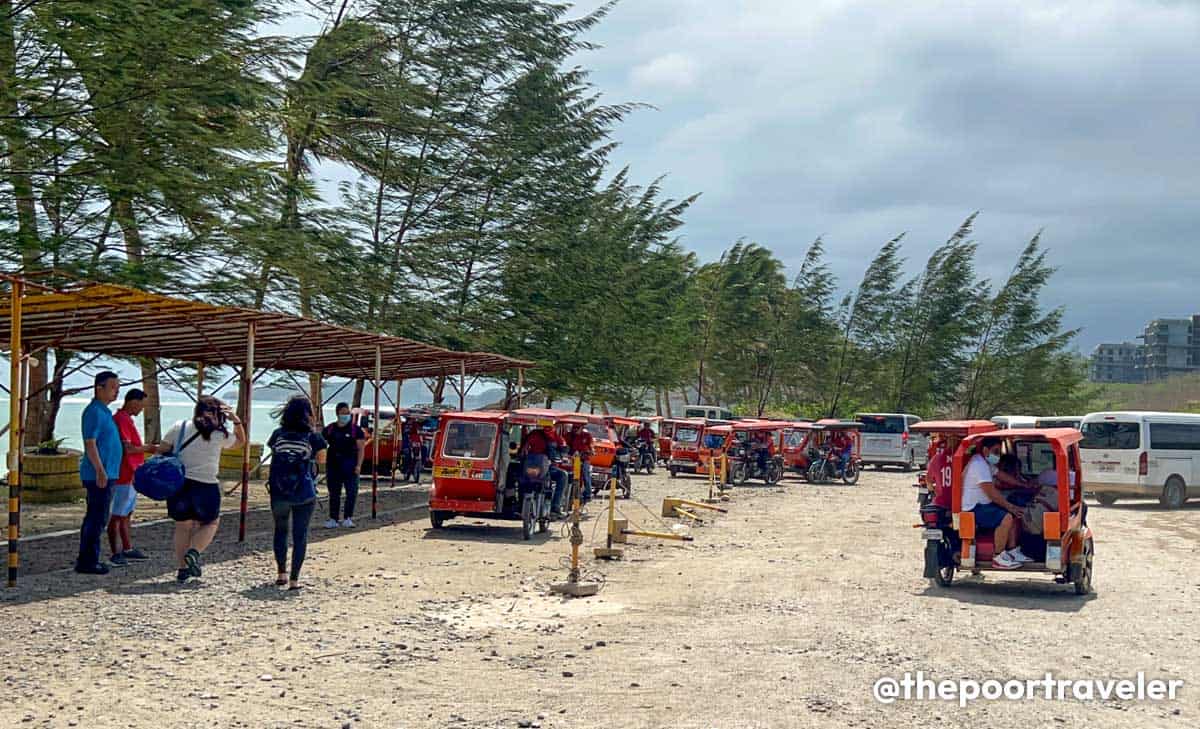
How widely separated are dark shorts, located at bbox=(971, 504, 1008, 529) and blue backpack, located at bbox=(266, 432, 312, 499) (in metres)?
6.95

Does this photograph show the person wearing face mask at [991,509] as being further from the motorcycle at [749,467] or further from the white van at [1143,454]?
the motorcycle at [749,467]

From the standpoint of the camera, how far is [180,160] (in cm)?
1750

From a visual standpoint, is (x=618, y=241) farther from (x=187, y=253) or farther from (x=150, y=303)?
(x=150, y=303)

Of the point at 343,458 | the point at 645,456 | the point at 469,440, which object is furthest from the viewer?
the point at 645,456

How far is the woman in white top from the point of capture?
11.0 meters

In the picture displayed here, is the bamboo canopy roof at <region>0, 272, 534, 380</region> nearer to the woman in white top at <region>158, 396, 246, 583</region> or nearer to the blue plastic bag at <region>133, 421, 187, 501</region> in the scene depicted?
the woman in white top at <region>158, 396, 246, 583</region>

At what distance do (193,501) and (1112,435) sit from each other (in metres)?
22.6

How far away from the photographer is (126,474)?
1196 cm

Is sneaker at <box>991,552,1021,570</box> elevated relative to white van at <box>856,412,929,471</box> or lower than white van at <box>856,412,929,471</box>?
lower

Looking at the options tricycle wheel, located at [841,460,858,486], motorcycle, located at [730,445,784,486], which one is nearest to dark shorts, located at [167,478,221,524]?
motorcycle, located at [730,445,784,486]

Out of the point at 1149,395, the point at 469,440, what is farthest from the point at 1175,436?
the point at 1149,395

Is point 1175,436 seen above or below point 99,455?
above

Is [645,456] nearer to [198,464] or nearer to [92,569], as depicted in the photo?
[92,569]

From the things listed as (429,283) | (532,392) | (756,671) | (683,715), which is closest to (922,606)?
(756,671)
